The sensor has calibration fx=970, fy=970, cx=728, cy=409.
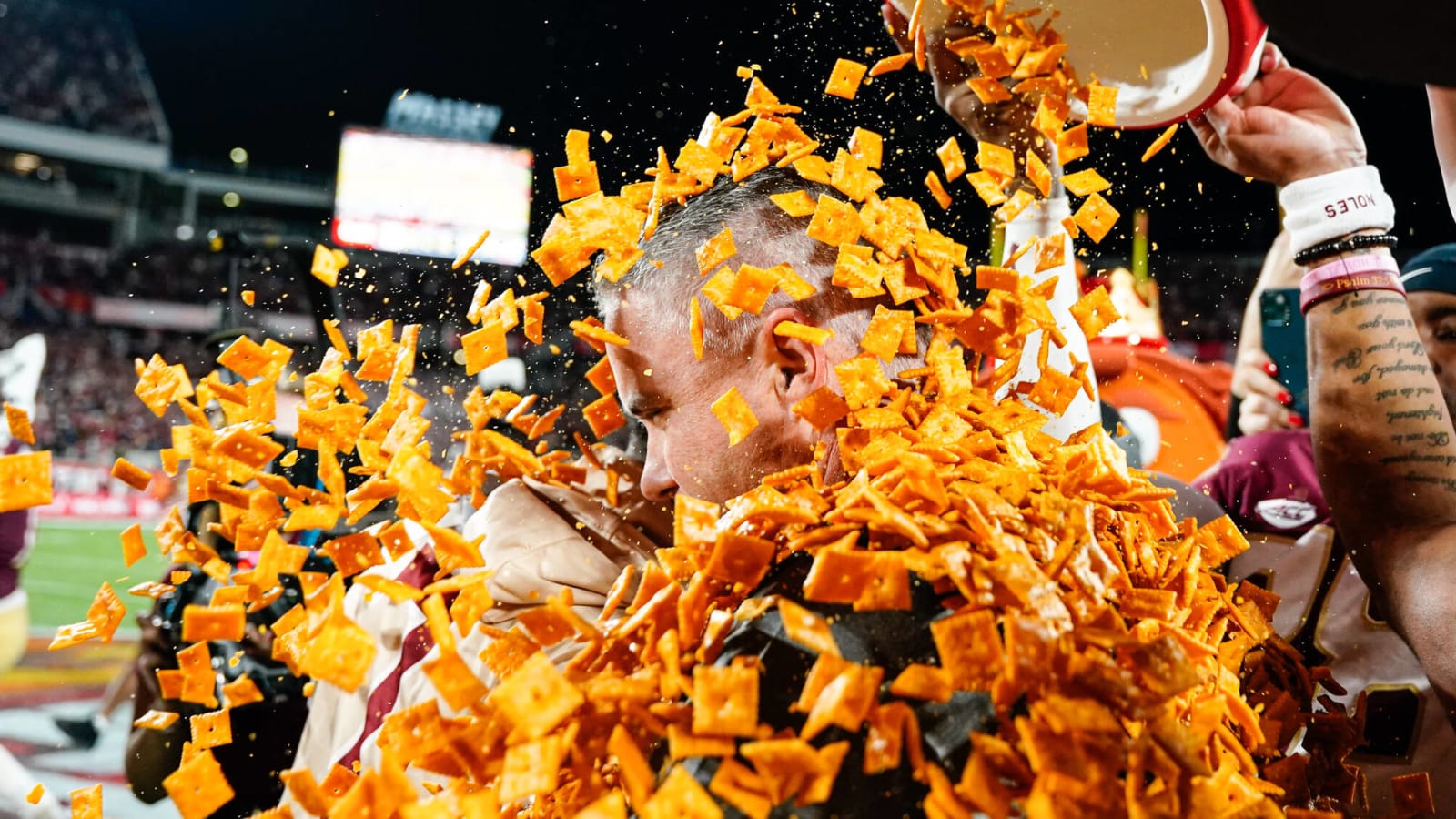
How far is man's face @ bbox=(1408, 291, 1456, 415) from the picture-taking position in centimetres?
167

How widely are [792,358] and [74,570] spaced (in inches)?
524

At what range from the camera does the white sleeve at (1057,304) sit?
1.63m

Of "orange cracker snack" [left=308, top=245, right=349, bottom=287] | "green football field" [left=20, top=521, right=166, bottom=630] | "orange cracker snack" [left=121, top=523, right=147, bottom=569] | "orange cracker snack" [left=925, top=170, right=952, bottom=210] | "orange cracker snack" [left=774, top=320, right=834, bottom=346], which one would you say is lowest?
"green football field" [left=20, top=521, right=166, bottom=630]

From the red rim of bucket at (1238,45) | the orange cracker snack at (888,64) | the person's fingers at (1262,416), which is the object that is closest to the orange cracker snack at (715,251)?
the orange cracker snack at (888,64)

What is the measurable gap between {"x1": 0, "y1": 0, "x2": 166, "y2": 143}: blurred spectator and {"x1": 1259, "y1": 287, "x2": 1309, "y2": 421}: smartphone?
2673 cm

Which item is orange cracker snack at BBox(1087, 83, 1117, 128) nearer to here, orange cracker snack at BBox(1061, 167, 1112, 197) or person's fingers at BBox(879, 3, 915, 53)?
orange cracker snack at BBox(1061, 167, 1112, 197)

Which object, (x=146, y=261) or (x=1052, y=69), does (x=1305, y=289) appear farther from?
(x=146, y=261)

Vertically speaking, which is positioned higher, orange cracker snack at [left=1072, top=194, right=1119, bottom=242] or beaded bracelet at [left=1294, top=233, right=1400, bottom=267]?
beaded bracelet at [left=1294, top=233, right=1400, bottom=267]

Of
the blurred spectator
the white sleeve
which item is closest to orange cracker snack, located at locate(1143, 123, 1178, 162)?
the white sleeve

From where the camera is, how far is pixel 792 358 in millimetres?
1268

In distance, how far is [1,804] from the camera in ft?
10.8

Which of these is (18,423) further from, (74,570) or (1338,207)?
(74,570)

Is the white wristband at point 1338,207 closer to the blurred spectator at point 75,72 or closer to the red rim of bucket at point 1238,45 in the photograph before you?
the red rim of bucket at point 1238,45

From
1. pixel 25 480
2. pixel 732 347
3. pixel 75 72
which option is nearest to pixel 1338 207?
pixel 732 347
